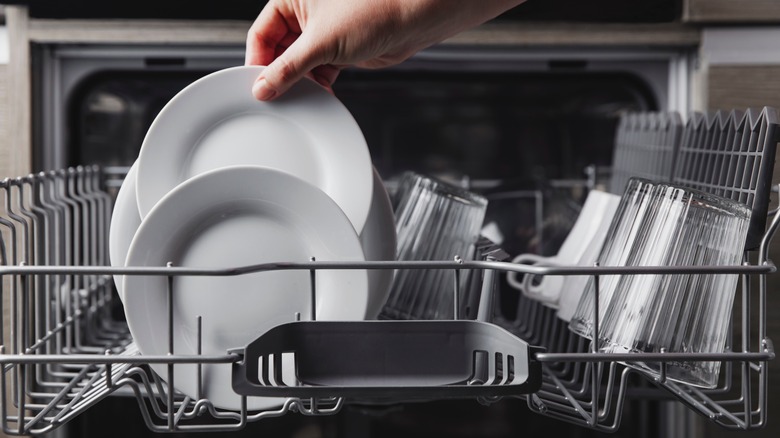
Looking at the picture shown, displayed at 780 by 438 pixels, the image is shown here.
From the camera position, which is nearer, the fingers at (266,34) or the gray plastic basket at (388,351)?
the gray plastic basket at (388,351)

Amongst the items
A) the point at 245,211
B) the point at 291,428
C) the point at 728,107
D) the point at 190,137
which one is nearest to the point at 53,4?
the point at 190,137

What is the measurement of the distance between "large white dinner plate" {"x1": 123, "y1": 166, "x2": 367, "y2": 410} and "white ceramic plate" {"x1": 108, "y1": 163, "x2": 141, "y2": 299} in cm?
13

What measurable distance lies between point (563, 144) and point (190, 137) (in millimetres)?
693

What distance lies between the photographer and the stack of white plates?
0.54 meters

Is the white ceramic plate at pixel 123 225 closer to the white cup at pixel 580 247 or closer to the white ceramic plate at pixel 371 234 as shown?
the white ceramic plate at pixel 371 234

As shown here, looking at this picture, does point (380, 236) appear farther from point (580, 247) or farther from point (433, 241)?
point (580, 247)

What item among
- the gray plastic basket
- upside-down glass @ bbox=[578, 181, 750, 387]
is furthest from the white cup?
the gray plastic basket

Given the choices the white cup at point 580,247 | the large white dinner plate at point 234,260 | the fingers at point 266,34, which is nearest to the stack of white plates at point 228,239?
the large white dinner plate at point 234,260

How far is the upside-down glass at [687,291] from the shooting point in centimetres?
54

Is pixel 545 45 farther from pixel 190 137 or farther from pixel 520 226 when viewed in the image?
pixel 190 137

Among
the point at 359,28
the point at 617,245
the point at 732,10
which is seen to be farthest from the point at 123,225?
the point at 732,10

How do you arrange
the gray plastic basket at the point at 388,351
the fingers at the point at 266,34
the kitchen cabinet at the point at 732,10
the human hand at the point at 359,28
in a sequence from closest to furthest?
the gray plastic basket at the point at 388,351 → the human hand at the point at 359,28 → the fingers at the point at 266,34 → the kitchen cabinet at the point at 732,10

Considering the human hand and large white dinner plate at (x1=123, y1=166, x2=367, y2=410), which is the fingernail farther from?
large white dinner plate at (x1=123, y1=166, x2=367, y2=410)

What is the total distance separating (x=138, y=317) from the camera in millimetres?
539
